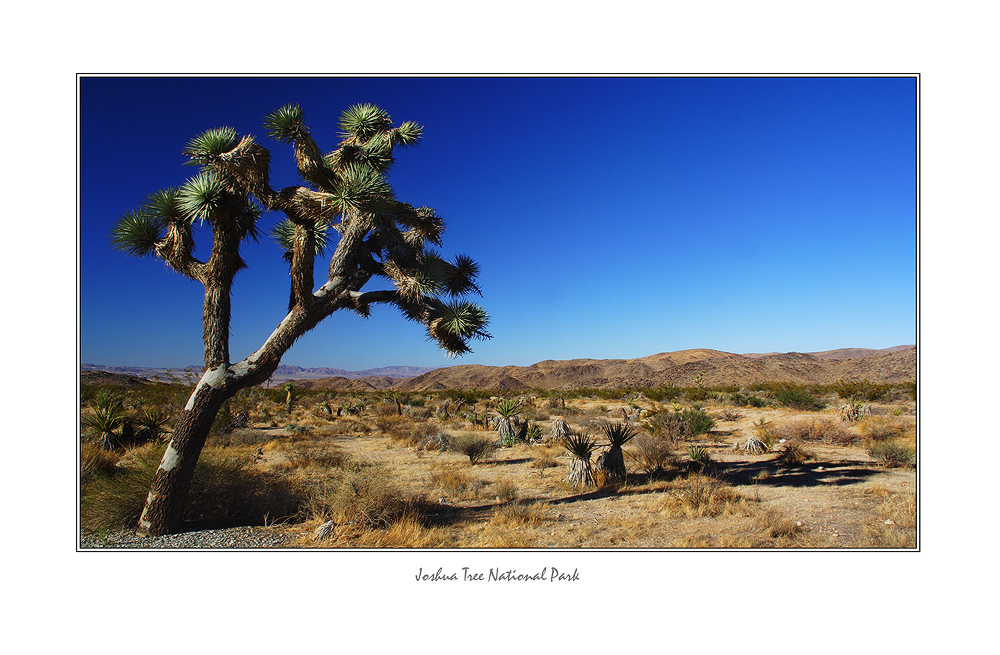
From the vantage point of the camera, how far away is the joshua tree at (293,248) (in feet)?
19.4

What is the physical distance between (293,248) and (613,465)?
23.4 ft

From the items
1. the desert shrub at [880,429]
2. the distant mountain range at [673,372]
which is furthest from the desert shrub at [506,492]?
the distant mountain range at [673,372]

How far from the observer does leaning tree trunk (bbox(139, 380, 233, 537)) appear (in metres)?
5.78

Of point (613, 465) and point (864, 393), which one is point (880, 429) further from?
point (864, 393)

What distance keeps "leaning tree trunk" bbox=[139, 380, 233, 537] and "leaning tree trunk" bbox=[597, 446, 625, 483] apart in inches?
268

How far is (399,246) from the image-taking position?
7.23m

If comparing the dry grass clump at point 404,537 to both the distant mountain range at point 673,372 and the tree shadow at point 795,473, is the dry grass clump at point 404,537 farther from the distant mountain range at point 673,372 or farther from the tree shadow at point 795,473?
the distant mountain range at point 673,372

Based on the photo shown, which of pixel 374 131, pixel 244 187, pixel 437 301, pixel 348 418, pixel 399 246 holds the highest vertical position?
pixel 374 131

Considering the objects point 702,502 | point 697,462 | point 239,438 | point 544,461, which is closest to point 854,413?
point 697,462

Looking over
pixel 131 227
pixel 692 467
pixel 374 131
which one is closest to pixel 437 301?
pixel 374 131

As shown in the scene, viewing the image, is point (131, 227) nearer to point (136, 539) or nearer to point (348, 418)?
point (136, 539)

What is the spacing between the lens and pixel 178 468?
19.1 feet

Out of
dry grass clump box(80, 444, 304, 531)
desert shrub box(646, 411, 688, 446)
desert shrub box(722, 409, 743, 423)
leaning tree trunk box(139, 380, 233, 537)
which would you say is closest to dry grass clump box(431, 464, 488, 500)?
dry grass clump box(80, 444, 304, 531)
